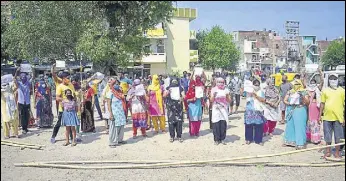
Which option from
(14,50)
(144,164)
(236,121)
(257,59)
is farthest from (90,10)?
(257,59)

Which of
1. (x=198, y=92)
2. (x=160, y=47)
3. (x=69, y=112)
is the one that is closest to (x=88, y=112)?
(x=69, y=112)

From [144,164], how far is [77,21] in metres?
2.85

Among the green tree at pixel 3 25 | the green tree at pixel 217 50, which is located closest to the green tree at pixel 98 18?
the green tree at pixel 3 25

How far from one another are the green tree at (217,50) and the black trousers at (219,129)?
33378 millimetres

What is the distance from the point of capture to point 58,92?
7906 millimetres

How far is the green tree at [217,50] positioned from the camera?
41281 millimetres

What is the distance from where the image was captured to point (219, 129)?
8.12 meters

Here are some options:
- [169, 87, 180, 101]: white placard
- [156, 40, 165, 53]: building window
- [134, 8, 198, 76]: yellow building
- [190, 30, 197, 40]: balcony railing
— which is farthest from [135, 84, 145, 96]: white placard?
[190, 30, 197, 40]: balcony railing

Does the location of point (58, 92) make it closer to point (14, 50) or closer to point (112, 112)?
point (112, 112)

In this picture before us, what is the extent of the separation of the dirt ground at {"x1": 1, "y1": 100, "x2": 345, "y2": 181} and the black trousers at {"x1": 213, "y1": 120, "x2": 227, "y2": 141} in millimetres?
220

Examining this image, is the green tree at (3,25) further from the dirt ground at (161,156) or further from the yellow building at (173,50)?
the yellow building at (173,50)

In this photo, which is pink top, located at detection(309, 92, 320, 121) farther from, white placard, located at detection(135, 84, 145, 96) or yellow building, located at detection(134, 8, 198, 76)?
yellow building, located at detection(134, 8, 198, 76)

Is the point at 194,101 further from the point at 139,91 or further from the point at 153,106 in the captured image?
the point at 139,91

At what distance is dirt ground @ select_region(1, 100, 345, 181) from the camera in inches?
232
